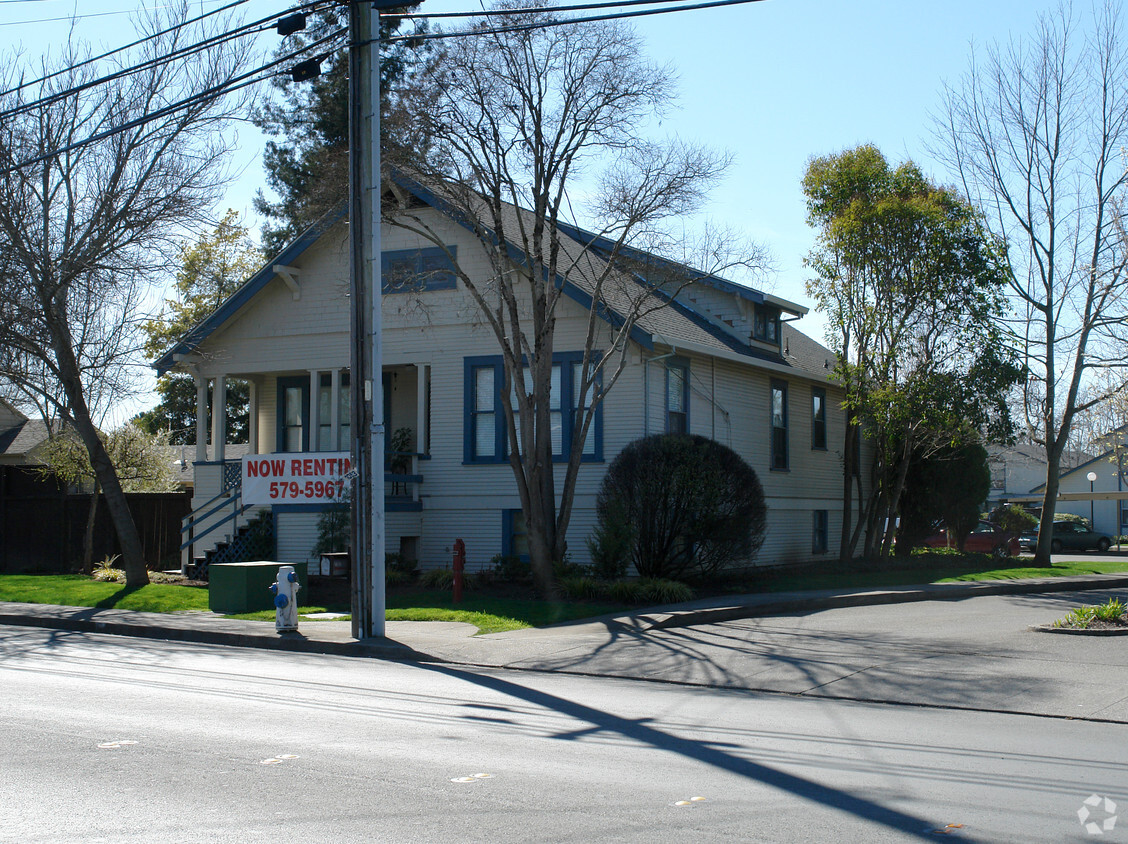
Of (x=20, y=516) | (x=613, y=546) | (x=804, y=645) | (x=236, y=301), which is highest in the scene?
(x=236, y=301)

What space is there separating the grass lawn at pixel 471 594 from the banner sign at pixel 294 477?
208 cm

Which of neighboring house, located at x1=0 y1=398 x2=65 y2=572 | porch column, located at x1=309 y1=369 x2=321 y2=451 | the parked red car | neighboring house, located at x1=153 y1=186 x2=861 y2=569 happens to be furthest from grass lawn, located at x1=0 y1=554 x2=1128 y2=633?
the parked red car

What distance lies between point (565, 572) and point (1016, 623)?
7549mm

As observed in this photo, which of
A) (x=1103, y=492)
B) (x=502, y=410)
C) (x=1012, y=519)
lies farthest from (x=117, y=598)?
(x=1103, y=492)

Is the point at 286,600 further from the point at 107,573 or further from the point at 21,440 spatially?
the point at 21,440

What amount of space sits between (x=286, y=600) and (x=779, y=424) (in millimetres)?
14548

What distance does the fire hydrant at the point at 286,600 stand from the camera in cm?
1439

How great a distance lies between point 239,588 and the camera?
692 inches

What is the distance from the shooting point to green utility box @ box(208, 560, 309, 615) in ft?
57.7

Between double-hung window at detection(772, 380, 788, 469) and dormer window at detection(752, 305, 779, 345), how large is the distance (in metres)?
1.11

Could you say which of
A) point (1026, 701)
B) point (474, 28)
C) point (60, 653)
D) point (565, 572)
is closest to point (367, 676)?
point (60, 653)

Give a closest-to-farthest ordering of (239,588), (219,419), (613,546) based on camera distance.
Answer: (239,588)
(613,546)
(219,419)

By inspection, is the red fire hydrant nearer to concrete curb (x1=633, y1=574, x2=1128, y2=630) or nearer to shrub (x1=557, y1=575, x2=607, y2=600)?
shrub (x1=557, y1=575, x2=607, y2=600)

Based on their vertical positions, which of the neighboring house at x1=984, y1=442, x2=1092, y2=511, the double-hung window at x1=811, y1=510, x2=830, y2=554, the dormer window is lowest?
the double-hung window at x1=811, y1=510, x2=830, y2=554
